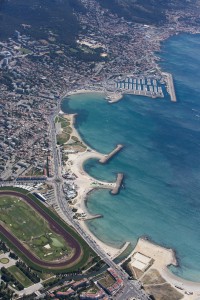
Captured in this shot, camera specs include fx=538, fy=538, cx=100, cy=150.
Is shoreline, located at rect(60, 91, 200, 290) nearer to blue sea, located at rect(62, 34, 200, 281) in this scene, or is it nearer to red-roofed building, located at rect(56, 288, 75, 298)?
blue sea, located at rect(62, 34, 200, 281)

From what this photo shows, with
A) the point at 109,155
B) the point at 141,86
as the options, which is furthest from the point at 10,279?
the point at 141,86

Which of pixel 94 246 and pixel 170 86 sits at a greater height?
pixel 170 86

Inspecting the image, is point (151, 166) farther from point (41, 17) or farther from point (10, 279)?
point (41, 17)

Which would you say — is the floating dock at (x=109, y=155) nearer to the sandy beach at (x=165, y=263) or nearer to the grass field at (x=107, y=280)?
the sandy beach at (x=165, y=263)

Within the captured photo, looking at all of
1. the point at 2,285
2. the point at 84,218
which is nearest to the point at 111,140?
the point at 84,218

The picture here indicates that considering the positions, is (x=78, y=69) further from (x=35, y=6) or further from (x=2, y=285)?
(x=2, y=285)

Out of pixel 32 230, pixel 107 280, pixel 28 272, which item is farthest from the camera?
pixel 32 230

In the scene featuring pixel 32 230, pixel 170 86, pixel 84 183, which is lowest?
pixel 32 230

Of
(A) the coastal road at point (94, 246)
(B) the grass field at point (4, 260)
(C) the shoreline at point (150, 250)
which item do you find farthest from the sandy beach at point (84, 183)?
(B) the grass field at point (4, 260)
